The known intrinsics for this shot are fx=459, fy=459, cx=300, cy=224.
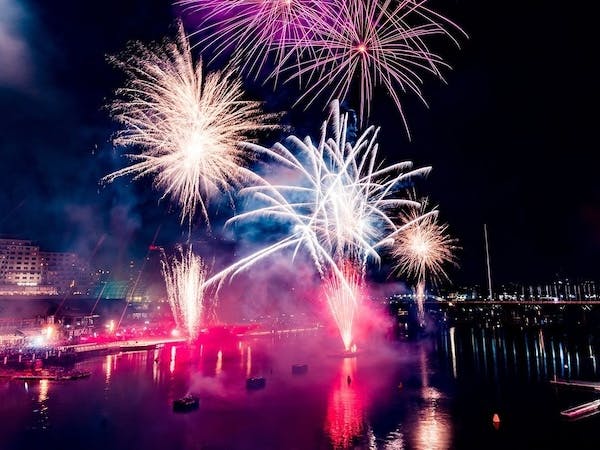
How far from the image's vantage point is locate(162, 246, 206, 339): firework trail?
62531 millimetres

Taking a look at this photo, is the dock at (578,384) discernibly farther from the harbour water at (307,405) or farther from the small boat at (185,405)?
the small boat at (185,405)

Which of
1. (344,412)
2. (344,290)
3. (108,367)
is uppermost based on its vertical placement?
(344,290)

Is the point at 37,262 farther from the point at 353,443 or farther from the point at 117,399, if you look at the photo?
the point at 353,443

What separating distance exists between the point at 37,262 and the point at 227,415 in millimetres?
109148

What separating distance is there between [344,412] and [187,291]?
3674cm

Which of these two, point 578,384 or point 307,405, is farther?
point 578,384

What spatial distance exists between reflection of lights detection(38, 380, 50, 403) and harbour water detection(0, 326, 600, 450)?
0.08m

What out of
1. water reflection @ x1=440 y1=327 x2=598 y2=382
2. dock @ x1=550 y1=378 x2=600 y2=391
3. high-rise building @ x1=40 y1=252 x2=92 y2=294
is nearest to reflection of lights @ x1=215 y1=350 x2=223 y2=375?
water reflection @ x1=440 y1=327 x2=598 y2=382

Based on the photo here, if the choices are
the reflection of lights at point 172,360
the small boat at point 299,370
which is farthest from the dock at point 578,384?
the reflection of lights at point 172,360

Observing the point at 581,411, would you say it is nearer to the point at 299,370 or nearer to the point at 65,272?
the point at 299,370

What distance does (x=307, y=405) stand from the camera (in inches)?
1260

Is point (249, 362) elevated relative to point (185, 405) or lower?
elevated

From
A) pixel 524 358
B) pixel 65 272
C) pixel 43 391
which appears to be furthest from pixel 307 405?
pixel 65 272

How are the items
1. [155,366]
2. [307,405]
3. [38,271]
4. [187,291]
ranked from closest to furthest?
[307,405]
[155,366]
[187,291]
[38,271]
